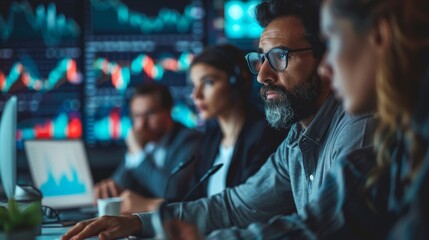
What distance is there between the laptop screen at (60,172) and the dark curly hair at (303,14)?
46.4 inches

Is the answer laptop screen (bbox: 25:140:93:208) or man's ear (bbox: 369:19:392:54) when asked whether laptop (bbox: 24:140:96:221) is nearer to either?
laptop screen (bbox: 25:140:93:208)

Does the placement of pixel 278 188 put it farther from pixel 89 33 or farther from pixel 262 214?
pixel 89 33

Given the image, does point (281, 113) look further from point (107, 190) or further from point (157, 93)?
point (157, 93)

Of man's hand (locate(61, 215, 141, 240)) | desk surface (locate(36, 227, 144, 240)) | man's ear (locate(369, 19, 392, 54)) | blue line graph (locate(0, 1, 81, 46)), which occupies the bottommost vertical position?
desk surface (locate(36, 227, 144, 240))

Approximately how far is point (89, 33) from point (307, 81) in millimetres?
2612

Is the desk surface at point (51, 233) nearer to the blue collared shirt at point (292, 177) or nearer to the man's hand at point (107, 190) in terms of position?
the blue collared shirt at point (292, 177)

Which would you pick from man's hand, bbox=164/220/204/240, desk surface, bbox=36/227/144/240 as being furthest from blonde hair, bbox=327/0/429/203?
desk surface, bbox=36/227/144/240

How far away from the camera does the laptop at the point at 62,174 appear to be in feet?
8.68

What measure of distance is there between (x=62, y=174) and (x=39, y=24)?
1.73m

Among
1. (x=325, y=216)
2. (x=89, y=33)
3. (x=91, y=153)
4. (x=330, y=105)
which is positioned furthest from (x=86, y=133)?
(x=325, y=216)

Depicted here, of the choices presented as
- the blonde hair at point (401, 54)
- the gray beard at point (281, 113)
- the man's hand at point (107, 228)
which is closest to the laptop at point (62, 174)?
the man's hand at point (107, 228)

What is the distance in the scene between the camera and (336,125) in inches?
65.4

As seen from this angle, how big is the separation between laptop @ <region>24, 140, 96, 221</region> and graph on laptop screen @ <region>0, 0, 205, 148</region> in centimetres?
135

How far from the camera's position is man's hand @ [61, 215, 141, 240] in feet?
5.26
